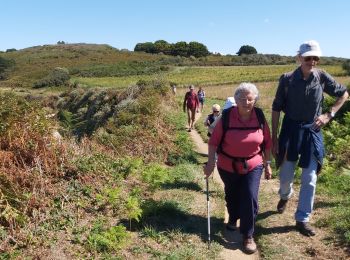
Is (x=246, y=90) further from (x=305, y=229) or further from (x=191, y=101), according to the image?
(x=191, y=101)

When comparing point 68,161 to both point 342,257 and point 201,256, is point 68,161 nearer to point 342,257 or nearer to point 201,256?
point 201,256

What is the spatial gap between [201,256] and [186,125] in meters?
12.1

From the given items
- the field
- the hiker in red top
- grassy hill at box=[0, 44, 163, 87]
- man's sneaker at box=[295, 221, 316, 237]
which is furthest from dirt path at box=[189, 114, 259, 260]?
grassy hill at box=[0, 44, 163, 87]

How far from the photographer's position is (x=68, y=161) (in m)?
7.17

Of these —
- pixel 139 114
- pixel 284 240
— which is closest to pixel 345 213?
pixel 284 240

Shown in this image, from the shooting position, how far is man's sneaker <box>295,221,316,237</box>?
581cm

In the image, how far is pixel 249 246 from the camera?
552cm

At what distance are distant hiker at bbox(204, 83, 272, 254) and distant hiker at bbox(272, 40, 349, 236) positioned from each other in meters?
0.44

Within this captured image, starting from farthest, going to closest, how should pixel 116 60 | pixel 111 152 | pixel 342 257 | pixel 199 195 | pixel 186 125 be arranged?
pixel 116 60, pixel 186 125, pixel 111 152, pixel 199 195, pixel 342 257

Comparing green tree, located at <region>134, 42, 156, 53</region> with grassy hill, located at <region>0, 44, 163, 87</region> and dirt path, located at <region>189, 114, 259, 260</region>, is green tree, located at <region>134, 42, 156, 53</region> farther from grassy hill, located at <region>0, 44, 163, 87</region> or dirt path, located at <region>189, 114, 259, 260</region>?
dirt path, located at <region>189, 114, 259, 260</region>

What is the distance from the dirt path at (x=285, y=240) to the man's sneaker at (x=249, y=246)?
0.20ft

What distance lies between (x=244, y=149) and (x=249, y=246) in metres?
1.28

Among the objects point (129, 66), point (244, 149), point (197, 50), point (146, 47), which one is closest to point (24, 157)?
point (244, 149)

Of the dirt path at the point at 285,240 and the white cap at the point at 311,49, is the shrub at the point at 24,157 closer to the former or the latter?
the dirt path at the point at 285,240
